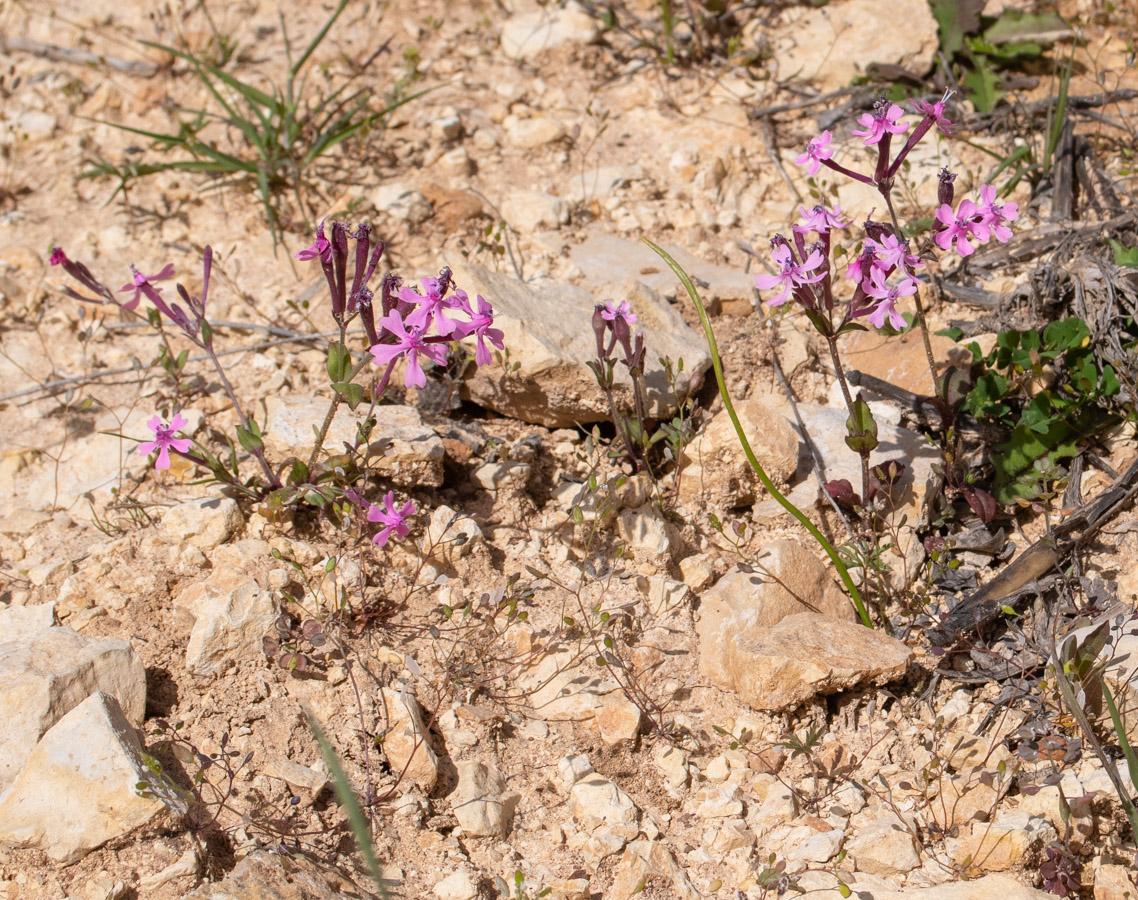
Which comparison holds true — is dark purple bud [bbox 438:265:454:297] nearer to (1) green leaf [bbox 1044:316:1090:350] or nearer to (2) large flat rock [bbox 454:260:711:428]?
(2) large flat rock [bbox 454:260:711:428]

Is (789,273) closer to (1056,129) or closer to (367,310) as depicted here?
(367,310)

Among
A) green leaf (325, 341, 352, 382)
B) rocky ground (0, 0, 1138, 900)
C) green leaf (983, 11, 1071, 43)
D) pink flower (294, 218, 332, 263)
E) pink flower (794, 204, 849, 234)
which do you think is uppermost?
green leaf (983, 11, 1071, 43)

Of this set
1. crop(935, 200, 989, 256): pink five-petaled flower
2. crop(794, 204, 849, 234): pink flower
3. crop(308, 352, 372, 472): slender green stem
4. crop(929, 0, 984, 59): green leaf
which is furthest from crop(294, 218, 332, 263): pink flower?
crop(929, 0, 984, 59): green leaf

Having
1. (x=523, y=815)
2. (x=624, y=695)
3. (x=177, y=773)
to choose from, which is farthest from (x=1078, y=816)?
(x=177, y=773)

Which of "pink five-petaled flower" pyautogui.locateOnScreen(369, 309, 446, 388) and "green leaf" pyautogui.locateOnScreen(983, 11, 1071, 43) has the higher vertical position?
"green leaf" pyautogui.locateOnScreen(983, 11, 1071, 43)

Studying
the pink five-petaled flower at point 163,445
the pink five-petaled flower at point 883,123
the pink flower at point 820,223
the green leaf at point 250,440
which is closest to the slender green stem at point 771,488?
the pink flower at point 820,223

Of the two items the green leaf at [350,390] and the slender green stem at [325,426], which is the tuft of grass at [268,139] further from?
the green leaf at [350,390]

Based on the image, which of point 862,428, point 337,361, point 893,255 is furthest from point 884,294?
point 337,361
